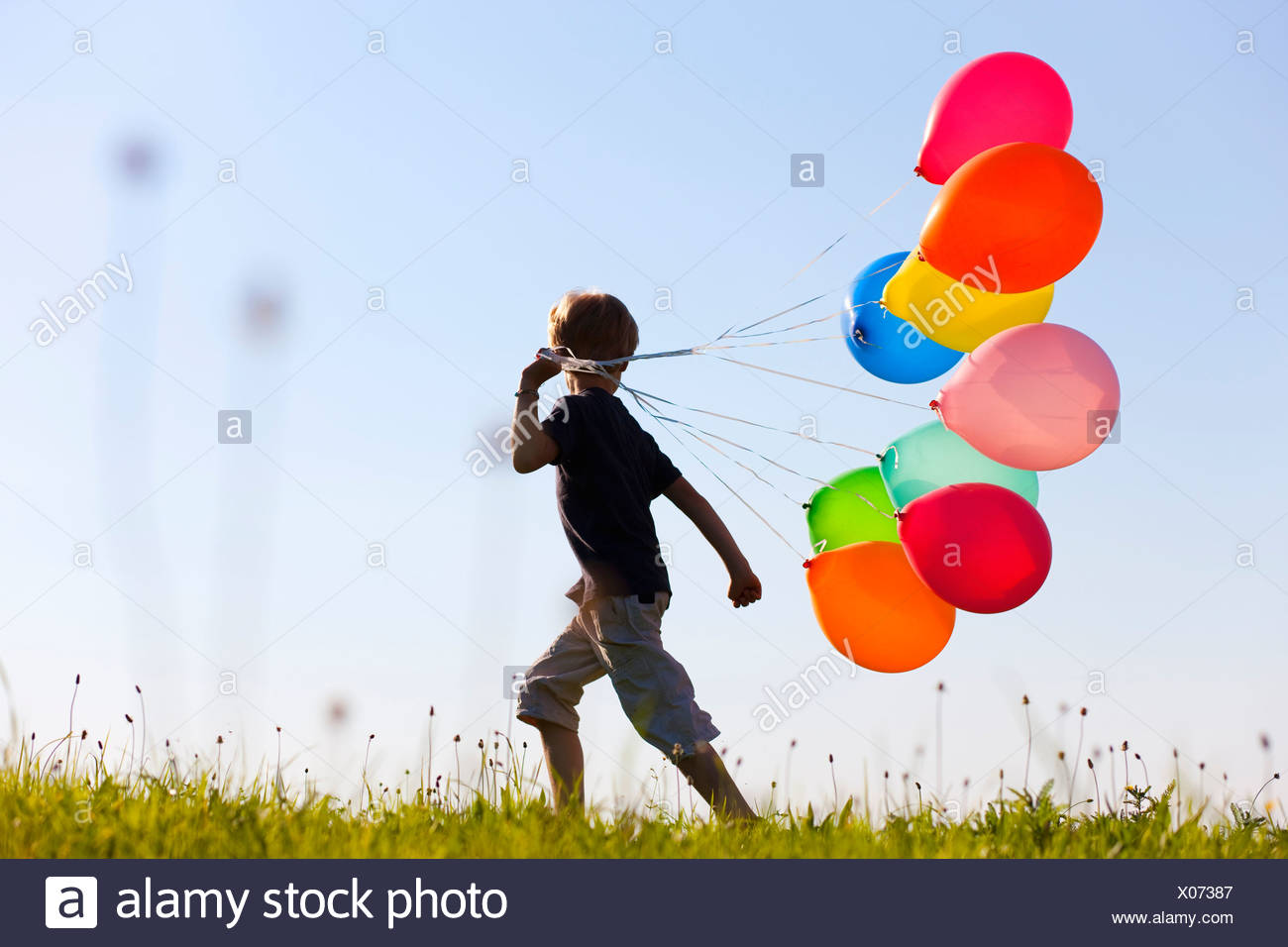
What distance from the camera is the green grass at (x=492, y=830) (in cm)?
263

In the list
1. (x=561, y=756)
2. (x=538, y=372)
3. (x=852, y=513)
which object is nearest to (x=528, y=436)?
(x=538, y=372)

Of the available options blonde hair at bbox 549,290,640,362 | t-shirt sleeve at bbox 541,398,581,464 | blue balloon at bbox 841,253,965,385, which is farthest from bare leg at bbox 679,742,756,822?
blue balloon at bbox 841,253,965,385

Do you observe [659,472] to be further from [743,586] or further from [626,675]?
[626,675]

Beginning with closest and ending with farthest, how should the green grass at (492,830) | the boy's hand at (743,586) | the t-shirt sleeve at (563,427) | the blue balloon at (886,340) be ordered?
the green grass at (492,830)
the t-shirt sleeve at (563,427)
the boy's hand at (743,586)
the blue balloon at (886,340)

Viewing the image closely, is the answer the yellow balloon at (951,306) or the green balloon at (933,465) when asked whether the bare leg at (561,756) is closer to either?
the green balloon at (933,465)

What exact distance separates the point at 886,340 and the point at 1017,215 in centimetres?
67

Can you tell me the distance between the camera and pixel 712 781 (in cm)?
328

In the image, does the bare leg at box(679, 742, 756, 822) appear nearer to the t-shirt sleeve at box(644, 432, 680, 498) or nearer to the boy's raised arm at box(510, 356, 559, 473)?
the t-shirt sleeve at box(644, 432, 680, 498)

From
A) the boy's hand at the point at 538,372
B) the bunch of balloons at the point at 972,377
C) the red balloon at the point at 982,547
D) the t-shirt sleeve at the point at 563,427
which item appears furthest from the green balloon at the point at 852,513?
the boy's hand at the point at 538,372

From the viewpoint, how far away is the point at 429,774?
11.4 ft

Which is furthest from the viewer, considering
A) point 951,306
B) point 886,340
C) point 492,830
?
point 886,340

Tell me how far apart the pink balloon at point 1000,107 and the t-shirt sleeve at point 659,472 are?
1.28 meters

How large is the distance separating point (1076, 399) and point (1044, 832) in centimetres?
115
